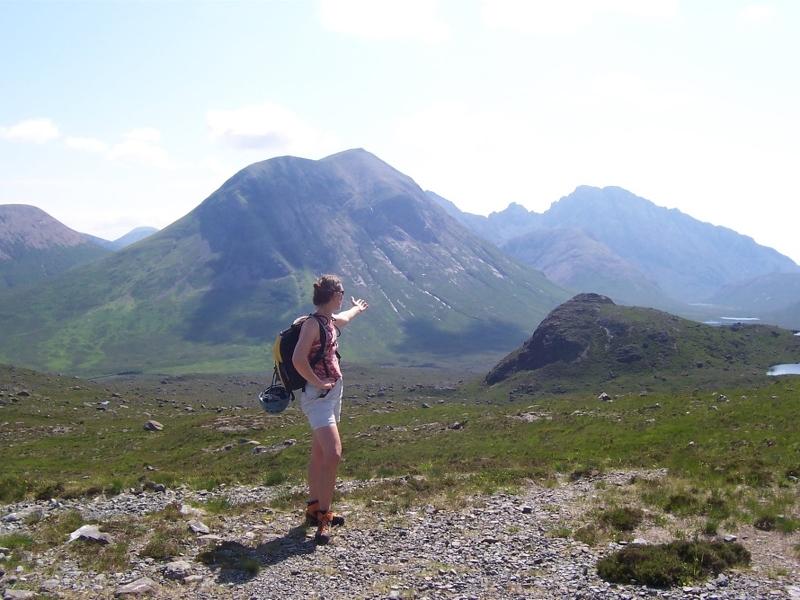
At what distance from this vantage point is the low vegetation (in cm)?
1296

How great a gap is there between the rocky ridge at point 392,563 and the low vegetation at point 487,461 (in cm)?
38

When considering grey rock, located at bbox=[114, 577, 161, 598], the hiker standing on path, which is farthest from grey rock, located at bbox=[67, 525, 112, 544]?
the hiker standing on path

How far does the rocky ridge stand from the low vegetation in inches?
14.8

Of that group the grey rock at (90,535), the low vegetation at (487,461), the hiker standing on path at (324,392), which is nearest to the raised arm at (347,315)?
the hiker standing on path at (324,392)

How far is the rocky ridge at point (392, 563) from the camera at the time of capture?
10.5 m

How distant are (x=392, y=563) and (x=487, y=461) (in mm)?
13900

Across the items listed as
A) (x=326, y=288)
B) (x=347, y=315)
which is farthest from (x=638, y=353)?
(x=326, y=288)

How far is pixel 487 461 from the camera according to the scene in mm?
25031

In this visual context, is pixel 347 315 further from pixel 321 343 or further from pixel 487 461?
pixel 487 461

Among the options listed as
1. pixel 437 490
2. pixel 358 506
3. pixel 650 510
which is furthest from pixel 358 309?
pixel 650 510

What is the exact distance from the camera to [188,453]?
132ft

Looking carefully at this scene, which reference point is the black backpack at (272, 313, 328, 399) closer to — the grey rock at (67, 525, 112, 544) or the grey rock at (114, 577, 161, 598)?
the grey rock at (114, 577, 161, 598)

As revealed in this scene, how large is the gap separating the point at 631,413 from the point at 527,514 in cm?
2913

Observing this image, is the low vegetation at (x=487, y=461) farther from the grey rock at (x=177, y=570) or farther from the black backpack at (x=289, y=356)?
the black backpack at (x=289, y=356)
